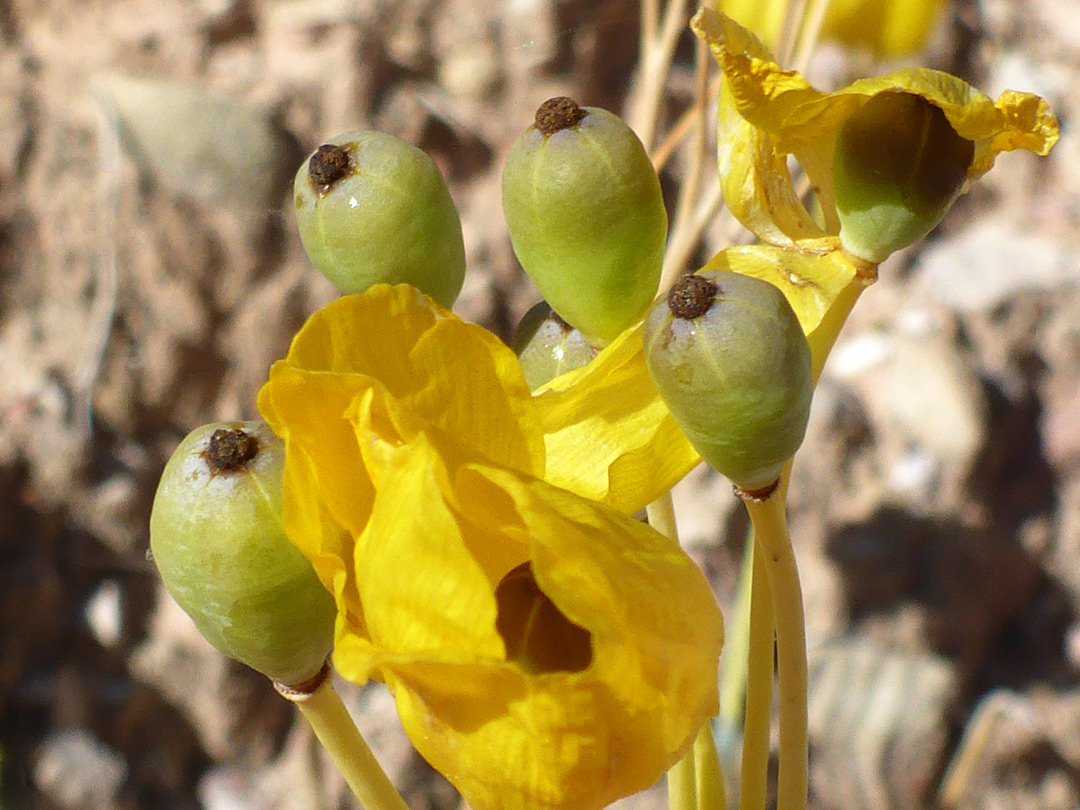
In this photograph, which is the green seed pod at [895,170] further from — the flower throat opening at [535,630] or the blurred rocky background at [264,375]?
the blurred rocky background at [264,375]

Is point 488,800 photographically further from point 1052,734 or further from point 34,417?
point 1052,734

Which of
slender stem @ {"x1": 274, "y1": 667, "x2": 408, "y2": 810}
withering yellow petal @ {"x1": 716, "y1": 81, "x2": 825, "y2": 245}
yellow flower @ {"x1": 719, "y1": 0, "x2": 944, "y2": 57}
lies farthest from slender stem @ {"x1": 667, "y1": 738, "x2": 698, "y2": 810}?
yellow flower @ {"x1": 719, "y1": 0, "x2": 944, "y2": 57}

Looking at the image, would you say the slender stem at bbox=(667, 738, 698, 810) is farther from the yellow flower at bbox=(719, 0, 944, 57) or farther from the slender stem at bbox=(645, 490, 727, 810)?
the yellow flower at bbox=(719, 0, 944, 57)

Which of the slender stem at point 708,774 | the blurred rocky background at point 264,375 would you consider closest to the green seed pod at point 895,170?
the slender stem at point 708,774

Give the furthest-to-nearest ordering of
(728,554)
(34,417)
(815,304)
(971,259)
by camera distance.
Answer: (971,259) → (728,554) → (34,417) → (815,304)

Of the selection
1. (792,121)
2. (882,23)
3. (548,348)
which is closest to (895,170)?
(792,121)

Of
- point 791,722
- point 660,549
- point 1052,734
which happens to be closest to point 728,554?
point 1052,734
